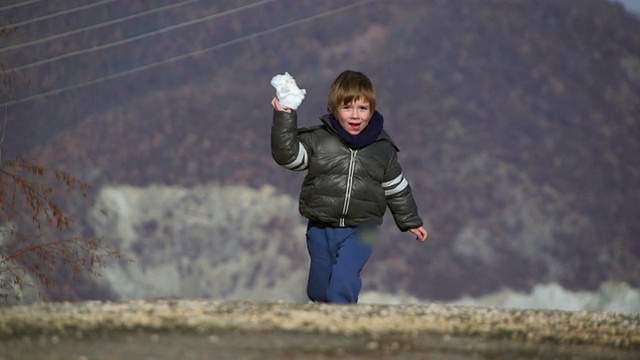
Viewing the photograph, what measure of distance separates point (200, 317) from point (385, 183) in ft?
5.28

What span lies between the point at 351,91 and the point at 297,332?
1.67 meters

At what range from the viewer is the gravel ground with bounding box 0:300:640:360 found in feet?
10.9

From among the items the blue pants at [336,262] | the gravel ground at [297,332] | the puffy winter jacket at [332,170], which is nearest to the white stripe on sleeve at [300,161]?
the puffy winter jacket at [332,170]

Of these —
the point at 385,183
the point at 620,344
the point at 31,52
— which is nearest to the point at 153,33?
the point at 31,52

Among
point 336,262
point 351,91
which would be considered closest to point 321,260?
point 336,262

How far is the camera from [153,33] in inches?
856

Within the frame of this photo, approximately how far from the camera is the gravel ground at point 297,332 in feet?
10.9

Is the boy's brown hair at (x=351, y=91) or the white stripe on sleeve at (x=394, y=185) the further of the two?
the white stripe on sleeve at (x=394, y=185)

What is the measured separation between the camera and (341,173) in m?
5.01

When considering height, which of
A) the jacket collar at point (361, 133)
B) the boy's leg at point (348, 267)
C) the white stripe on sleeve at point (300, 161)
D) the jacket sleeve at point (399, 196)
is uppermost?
Answer: the jacket collar at point (361, 133)

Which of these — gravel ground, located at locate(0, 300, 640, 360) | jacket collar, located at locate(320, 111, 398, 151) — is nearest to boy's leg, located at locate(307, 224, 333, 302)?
jacket collar, located at locate(320, 111, 398, 151)

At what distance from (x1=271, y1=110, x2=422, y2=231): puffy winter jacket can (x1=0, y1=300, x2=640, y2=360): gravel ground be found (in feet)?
2.56

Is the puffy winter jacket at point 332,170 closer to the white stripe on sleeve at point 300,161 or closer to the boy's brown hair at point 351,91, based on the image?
the white stripe on sleeve at point 300,161

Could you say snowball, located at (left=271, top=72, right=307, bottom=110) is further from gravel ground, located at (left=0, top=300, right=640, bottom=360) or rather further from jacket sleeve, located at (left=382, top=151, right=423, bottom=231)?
gravel ground, located at (left=0, top=300, right=640, bottom=360)
